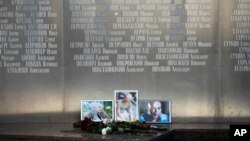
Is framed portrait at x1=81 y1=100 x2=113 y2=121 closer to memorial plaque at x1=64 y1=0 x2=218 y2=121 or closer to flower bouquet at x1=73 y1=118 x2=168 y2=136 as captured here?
memorial plaque at x1=64 y1=0 x2=218 y2=121

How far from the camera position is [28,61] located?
9219mm

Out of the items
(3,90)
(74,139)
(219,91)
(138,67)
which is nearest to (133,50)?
(138,67)

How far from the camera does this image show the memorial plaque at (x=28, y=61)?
30.2 ft

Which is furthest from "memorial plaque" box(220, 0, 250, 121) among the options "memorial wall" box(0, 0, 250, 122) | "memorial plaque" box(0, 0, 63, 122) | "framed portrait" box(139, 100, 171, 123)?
"memorial plaque" box(0, 0, 63, 122)

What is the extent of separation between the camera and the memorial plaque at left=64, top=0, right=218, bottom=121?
9.19 m

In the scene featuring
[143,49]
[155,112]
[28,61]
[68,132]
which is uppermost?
[143,49]

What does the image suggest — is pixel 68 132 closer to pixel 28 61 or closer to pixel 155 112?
pixel 155 112

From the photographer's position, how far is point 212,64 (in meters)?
9.19

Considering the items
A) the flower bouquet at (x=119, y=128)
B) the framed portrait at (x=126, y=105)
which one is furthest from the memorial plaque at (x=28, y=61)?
the flower bouquet at (x=119, y=128)

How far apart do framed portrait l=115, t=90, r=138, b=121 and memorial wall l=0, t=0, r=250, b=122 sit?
0.44 feet

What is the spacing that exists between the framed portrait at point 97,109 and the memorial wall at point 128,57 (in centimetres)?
18

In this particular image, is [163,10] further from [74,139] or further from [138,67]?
[74,139]

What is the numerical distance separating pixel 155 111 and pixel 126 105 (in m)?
0.45

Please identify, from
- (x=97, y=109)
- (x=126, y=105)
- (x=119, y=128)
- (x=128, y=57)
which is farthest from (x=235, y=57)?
(x=119, y=128)
